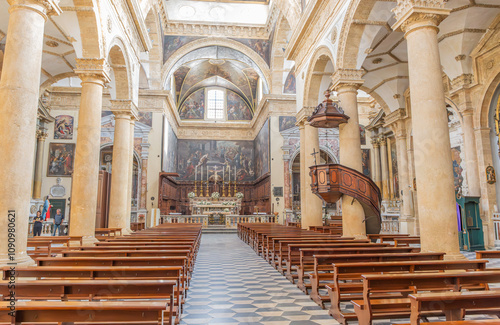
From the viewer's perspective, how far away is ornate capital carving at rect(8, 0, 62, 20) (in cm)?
539

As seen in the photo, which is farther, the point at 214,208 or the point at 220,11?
the point at 214,208

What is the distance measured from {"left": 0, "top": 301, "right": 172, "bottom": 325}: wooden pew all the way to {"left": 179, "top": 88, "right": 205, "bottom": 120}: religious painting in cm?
2859

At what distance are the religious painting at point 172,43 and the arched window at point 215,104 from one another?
26.6 feet

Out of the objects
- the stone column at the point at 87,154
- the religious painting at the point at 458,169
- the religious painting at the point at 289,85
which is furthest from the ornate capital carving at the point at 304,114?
the religious painting at the point at 289,85

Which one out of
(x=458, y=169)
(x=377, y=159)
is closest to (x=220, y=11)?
(x=377, y=159)

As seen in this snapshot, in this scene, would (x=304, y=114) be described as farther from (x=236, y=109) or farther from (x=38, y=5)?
(x=236, y=109)

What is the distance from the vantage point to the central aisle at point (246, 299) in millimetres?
4035

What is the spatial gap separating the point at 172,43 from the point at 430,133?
19.8 meters

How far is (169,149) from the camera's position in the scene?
2475 centimetres

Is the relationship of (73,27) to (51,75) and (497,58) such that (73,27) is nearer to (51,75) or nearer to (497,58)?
(51,75)

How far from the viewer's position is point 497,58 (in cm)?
1045

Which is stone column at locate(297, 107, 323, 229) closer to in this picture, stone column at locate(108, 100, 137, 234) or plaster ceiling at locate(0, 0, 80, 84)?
stone column at locate(108, 100, 137, 234)

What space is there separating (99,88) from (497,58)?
11.4m

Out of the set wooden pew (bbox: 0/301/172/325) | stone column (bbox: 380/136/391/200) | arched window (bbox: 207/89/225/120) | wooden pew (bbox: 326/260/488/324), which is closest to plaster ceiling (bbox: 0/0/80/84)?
wooden pew (bbox: 0/301/172/325)
